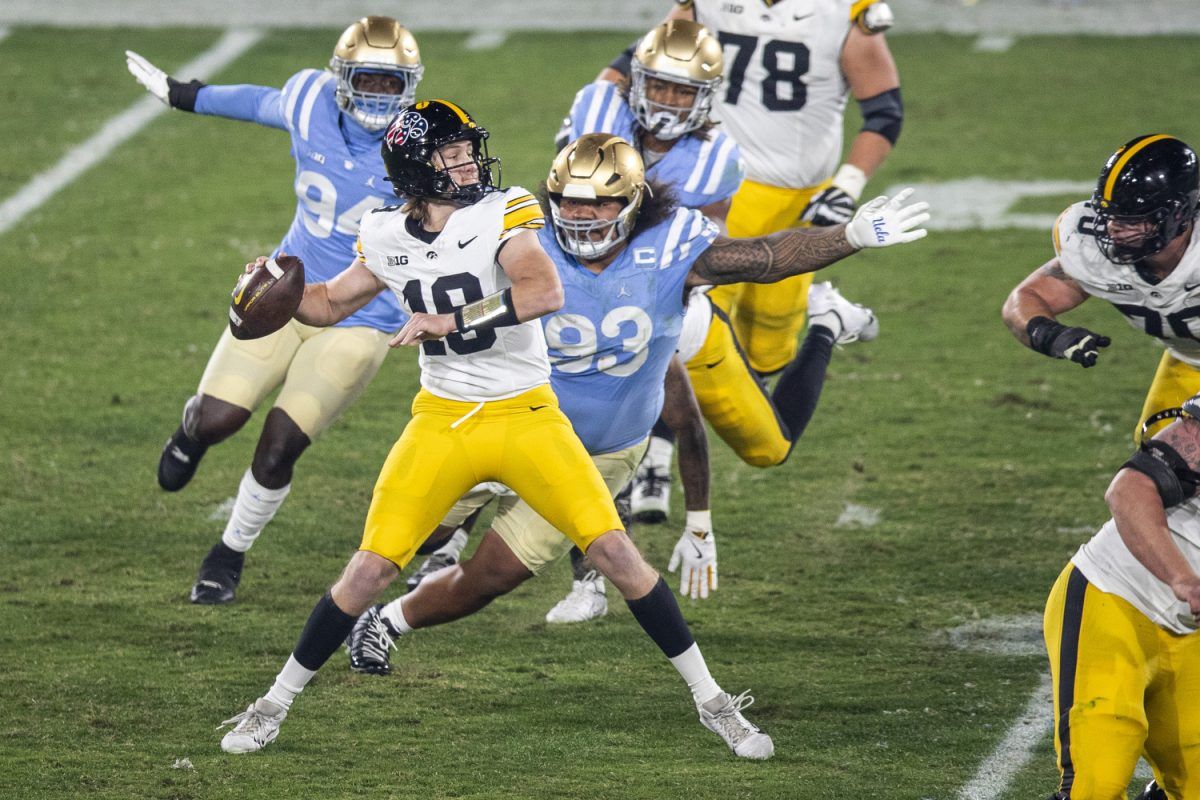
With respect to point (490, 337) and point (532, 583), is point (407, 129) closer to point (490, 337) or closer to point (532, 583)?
point (490, 337)

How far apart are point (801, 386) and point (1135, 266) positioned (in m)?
1.89

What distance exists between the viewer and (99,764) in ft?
15.6

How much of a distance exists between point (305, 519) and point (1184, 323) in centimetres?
327

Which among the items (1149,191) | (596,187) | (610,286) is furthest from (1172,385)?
(596,187)

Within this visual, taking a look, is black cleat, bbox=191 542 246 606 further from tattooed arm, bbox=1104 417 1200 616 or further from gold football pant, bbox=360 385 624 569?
tattooed arm, bbox=1104 417 1200 616

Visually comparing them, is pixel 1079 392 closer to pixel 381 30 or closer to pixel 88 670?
pixel 381 30

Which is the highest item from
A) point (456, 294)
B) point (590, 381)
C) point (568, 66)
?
point (456, 294)

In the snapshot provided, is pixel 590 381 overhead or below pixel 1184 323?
below

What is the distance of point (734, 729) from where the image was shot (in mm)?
4848

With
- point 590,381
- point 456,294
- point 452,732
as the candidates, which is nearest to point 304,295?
point 456,294

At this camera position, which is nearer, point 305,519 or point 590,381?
point 590,381

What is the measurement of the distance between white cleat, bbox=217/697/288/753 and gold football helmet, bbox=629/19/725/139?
94.3 inches

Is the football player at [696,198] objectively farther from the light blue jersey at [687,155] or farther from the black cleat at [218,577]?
the black cleat at [218,577]

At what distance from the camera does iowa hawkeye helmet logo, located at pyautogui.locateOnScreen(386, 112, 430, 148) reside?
4.90 metres
